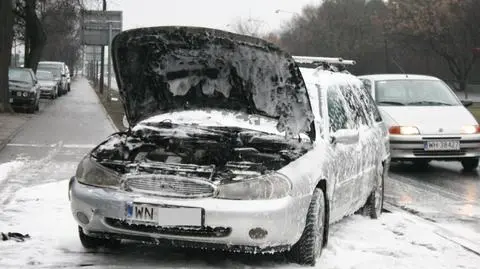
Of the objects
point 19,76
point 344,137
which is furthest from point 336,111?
point 19,76

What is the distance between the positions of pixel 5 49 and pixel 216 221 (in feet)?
57.5

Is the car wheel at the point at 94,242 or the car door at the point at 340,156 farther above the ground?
the car door at the point at 340,156

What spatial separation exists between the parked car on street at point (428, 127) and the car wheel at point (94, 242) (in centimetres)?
633

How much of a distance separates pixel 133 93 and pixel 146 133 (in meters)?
0.68

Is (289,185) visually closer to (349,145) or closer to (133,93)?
(349,145)

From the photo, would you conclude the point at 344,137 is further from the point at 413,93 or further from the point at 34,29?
the point at 34,29

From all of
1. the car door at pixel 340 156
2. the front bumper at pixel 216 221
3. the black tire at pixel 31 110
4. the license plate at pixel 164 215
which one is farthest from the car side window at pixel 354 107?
the black tire at pixel 31 110

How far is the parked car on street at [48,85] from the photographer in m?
32.1

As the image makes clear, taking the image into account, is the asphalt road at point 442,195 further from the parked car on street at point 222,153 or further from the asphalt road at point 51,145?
the asphalt road at point 51,145

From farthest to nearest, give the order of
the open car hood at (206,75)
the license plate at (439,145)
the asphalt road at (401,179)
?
the license plate at (439,145), the asphalt road at (401,179), the open car hood at (206,75)

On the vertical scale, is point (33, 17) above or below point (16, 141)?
above

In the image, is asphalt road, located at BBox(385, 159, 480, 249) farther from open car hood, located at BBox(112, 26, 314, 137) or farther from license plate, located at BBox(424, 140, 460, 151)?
open car hood, located at BBox(112, 26, 314, 137)

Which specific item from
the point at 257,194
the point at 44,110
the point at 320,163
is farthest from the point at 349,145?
the point at 44,110

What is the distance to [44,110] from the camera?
934 inches
